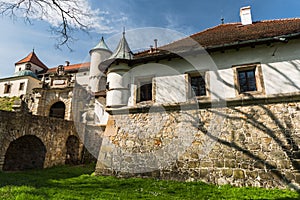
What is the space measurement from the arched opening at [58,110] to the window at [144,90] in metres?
14.0

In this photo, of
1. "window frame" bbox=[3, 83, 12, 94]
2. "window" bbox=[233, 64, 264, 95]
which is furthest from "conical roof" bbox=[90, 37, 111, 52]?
"window" bbox=[233, 64, 264, 95]

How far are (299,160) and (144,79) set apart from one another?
635 cm

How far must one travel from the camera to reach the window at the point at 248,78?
7163 millimetres

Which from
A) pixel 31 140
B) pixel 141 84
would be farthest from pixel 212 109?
pixel 31 140

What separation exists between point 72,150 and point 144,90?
7.26 m

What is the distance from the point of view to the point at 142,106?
8234mm

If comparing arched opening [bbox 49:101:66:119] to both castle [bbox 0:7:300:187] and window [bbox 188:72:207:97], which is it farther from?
window [bbox 188:72:207:97]

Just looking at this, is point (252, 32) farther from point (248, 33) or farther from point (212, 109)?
point (212, 109)

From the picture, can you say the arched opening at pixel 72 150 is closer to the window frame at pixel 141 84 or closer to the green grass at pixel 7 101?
the window frame at pixel 141 84

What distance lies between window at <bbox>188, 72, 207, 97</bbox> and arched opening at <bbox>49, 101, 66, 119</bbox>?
16.0 meters

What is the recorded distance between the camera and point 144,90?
28.3 feet

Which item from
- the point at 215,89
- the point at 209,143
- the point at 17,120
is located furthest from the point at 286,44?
the point at 17,120

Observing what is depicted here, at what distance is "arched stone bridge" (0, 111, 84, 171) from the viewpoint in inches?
341

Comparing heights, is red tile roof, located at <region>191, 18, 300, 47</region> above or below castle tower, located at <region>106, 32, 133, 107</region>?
above
